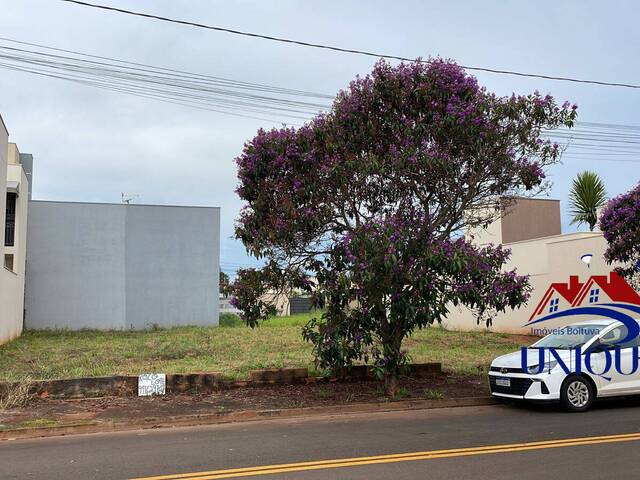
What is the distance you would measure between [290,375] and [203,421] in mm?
3152

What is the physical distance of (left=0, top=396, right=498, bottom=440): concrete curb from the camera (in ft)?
31.4

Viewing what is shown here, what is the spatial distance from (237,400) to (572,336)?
20.5ft

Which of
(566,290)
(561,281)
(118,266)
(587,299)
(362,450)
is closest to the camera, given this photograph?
(362,450)

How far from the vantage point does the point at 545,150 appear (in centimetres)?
1211

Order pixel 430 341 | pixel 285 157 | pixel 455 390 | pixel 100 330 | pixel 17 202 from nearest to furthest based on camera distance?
1. pixel 285 157
2. pixel 455 390
3. pixel 430 341
4. pixel 17 202
5. pixel 100 330

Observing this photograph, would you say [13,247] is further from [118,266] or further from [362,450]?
[362,450]

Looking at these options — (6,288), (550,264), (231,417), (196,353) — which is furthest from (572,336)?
(6,288)

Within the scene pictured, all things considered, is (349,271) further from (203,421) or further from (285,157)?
(203,421)

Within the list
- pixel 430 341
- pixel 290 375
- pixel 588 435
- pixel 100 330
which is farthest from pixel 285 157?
pixel 100 330

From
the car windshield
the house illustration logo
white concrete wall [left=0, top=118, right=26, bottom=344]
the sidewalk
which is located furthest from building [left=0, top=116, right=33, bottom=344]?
the house illustration logo

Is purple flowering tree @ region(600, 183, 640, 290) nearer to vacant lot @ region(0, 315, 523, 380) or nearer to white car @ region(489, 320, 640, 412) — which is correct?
vacant lot @ region(0, 315, 523, 380)

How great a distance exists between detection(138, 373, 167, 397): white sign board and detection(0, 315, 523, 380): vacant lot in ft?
5.25

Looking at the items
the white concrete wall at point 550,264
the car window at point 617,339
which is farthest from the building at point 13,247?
the car window at point 617,339

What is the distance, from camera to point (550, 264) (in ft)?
82.3
